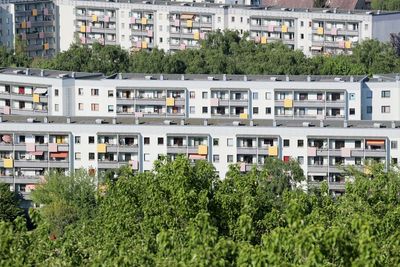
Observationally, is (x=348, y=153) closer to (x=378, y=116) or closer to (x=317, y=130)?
(x=317, y=130)

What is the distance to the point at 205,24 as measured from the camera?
92.8 metres

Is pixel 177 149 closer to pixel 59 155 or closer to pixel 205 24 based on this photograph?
pixel 59 155

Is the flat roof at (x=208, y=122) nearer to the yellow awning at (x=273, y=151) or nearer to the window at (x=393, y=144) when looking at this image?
the window at (x=393, y=144)

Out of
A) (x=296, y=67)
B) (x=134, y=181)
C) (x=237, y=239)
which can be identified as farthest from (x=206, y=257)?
(x=296, y=67)

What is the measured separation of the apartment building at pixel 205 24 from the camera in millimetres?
89938

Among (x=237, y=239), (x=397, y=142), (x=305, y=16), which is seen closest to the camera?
(x=237, y=239)

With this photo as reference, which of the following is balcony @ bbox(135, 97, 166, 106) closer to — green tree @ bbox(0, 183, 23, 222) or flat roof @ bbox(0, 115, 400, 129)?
flat roof @ bbox(0, 115, 400, 129)

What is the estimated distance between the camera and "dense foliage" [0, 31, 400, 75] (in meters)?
80.3

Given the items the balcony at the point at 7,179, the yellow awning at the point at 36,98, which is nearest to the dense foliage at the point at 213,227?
the balcony at the point at 7,179

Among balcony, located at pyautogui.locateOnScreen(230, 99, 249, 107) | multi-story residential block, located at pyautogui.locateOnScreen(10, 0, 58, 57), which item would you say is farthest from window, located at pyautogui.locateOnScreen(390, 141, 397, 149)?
multi-story residential block, located at pyautogui.locateOnScreen(10, 0, 58, 57)

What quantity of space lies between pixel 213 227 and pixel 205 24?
61458 millimetres

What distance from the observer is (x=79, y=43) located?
92.8 m

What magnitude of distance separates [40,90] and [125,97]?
399 cm

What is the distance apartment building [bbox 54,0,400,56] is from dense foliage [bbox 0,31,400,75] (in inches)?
182
